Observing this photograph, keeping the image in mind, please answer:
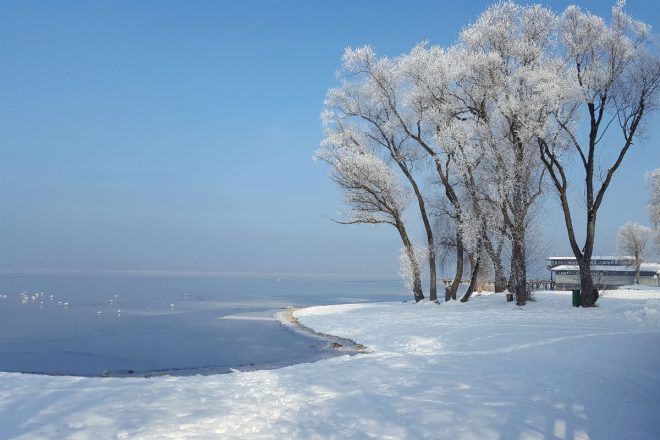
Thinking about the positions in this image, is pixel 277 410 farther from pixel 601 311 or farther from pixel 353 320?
pixel 601 311

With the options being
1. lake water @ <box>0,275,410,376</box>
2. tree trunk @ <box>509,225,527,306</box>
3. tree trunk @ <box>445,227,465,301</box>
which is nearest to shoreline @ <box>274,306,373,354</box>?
lake water @ <box>0,275,410,376</box>

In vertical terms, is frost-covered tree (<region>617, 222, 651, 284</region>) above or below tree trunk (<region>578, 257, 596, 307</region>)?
above

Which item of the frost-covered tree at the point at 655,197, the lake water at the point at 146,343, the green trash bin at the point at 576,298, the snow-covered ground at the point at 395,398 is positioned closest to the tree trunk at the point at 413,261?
the lake water at the point at 146,343

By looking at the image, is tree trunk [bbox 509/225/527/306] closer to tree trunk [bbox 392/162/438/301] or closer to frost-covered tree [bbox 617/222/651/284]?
tree trunk [bbox 392/162/438/301]

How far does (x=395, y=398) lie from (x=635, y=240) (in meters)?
65.9

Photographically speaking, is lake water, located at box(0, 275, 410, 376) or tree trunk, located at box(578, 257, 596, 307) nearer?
lake water, located at box(0, 275, 410, 376)

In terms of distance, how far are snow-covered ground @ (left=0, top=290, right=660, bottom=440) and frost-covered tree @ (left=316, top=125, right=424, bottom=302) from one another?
14.0 metres

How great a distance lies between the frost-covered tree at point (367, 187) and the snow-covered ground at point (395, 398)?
45.9 ft

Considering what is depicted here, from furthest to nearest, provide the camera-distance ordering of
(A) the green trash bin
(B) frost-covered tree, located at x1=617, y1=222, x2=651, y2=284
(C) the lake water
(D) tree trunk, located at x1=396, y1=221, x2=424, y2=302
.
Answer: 1. (B) frost-covered tree, located at x1=617, y1=222, x2=651, y2=284
2. (D) tree trunk, located at x1=396, y1=221, x2=424, y2=302
3. (A) the green trash bin
4. (C) the lake water

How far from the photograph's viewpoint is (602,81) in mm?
20703

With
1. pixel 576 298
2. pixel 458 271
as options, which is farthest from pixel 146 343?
pixel 576 298

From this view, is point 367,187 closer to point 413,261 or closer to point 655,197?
point 413,261

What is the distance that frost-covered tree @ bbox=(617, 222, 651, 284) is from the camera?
63.7 meters

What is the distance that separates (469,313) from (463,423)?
44.5 ft
